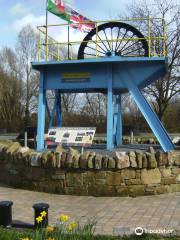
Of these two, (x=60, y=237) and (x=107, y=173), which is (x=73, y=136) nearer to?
(x=107, y=173)

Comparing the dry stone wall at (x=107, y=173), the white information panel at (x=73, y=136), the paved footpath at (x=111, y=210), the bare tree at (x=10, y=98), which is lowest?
the paved footpath at (x=111, y=210)

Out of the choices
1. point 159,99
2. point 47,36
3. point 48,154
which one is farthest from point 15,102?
point 48,154

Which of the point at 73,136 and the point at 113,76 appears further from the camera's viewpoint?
the point at 113,76

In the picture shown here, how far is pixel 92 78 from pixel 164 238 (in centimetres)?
821

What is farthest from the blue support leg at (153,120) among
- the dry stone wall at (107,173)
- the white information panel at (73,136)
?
the dry stone wall at (107,173)

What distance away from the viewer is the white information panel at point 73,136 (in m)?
13.0

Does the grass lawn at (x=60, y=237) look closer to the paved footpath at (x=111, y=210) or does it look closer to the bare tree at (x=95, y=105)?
the paved footpath at (x=111, y=210)

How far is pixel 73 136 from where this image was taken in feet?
43.7

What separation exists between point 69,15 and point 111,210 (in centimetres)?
891

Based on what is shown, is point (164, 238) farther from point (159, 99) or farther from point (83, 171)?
point (159, 99)

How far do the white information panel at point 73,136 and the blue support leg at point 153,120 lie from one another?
1732 millimetres

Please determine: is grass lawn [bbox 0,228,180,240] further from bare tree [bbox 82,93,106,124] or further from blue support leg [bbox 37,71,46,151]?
bare tree [bbox 82,93,106,124]

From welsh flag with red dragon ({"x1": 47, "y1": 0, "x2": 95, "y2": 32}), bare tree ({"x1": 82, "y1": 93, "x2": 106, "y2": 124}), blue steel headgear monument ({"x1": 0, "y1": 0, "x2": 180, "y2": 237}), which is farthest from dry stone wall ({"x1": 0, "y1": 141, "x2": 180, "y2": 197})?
bare tree ({"x1": 82, "y1": 93, "x2": 106, "y2": 124})

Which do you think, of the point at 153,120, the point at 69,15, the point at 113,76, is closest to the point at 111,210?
the point at 153,120
